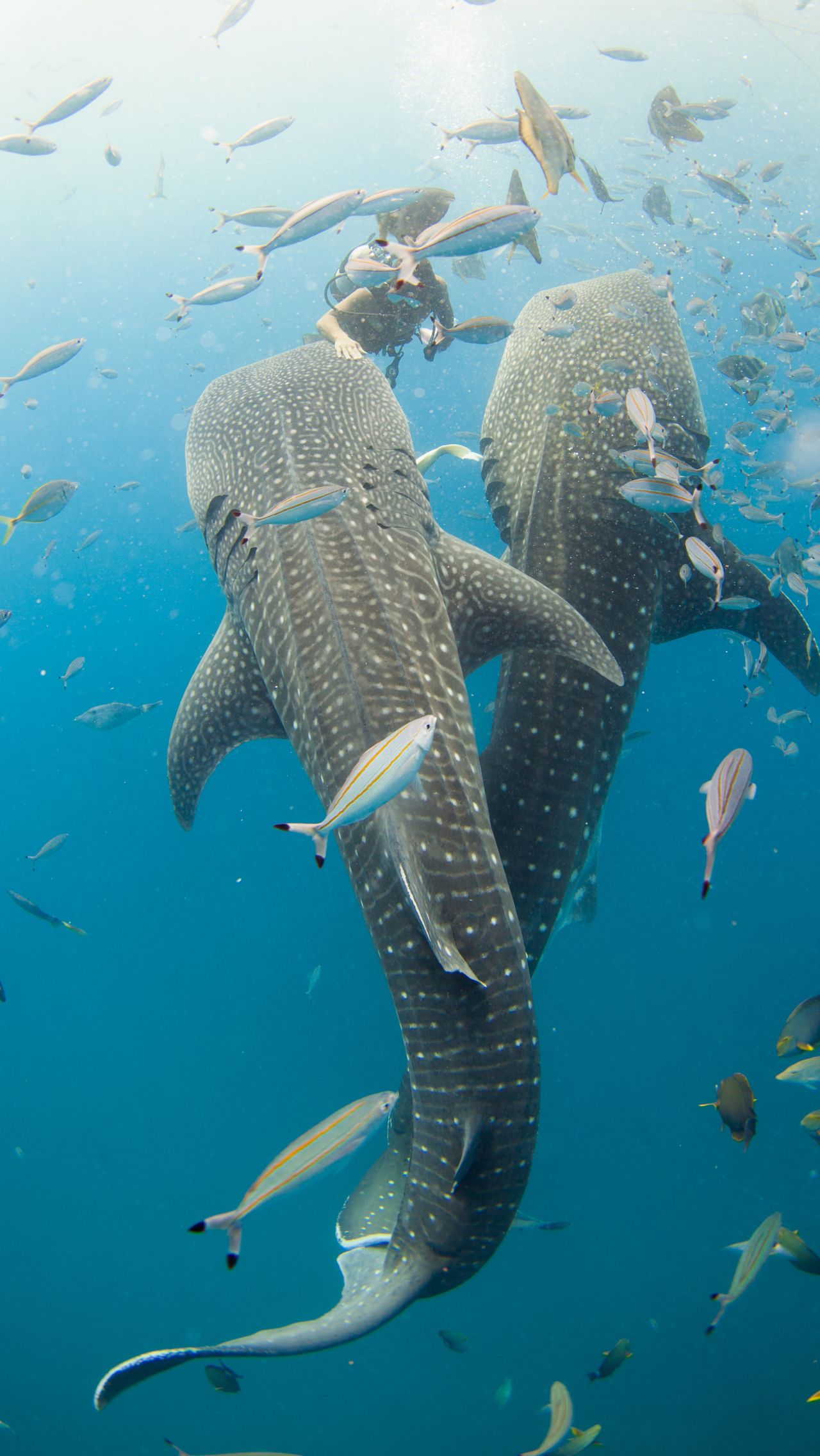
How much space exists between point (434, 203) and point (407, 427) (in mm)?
3098

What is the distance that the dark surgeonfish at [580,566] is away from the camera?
149 inches

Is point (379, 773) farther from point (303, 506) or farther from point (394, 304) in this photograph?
point (394, 304)

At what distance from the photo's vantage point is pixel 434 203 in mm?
5773

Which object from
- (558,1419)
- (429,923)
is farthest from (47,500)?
(558,1419)

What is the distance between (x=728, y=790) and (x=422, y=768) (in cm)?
126

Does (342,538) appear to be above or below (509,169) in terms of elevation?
below

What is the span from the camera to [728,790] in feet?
8.84

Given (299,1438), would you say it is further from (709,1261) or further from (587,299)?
(587,299)

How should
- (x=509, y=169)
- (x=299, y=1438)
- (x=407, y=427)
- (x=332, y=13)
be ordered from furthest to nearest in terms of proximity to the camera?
(x=332, y=13), (x=509, y=169), (x=299, y=1438), (x=407, y=427)

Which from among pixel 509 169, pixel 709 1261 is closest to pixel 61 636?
pixel 709 1261

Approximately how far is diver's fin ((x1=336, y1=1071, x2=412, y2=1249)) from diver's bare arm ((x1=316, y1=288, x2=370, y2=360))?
4.49 metres

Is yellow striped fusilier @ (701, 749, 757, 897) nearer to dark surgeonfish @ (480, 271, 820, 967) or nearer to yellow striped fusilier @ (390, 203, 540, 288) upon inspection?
dark surgeonfish @ (480, 271, 820, 967)

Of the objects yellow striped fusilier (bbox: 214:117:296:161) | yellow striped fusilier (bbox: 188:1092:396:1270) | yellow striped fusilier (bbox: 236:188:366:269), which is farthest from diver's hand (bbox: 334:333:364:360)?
yellow striped fusilier (bbox: 214:117:296:161)

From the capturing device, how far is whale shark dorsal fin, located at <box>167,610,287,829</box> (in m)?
3.44
